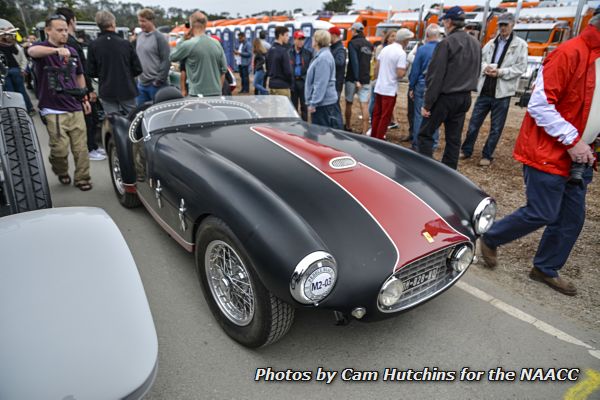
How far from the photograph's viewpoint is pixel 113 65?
5.02 metres

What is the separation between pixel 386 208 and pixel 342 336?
82 centimetres

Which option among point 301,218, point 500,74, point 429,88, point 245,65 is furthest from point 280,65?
point 245,65

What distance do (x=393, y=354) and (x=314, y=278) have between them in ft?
2.75

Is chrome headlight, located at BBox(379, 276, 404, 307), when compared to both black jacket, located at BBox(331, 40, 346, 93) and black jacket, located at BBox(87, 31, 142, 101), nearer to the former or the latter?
black jacket, located at BBox(87, 31, 142, 101)

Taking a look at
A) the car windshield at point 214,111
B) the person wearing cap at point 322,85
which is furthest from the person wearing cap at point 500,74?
the car windshield at point 214,111

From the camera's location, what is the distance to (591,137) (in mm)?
2561

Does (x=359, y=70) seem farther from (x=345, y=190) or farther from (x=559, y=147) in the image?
(x=345, y=190)

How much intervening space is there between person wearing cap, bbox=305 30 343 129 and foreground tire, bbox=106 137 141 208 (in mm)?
2996

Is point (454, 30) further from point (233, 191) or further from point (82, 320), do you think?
point (82, 320)

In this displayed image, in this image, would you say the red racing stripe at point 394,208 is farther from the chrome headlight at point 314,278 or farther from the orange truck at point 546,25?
the orange truck at point 546,25

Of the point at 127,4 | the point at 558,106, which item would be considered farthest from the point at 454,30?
the point at 127,4

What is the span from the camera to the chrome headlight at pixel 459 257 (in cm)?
224

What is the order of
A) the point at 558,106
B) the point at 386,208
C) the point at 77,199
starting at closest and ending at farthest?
1. the point at 386,208
2. the point at 558,106
3. the point at 77,199

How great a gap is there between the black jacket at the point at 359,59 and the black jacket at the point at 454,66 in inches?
106
